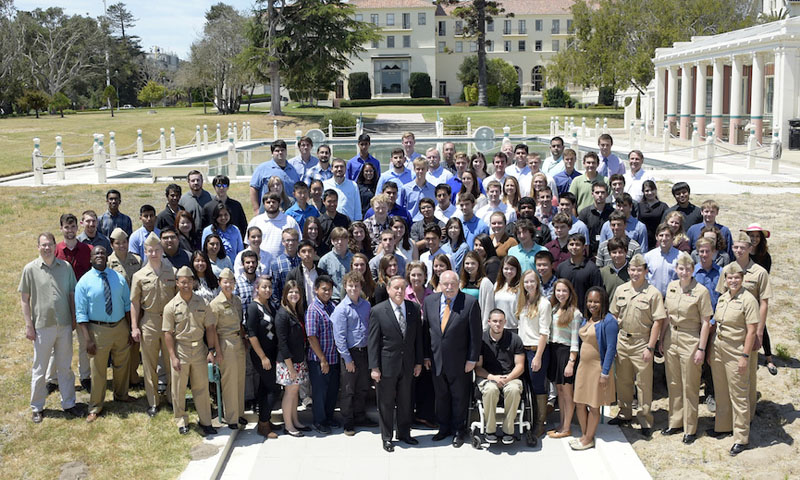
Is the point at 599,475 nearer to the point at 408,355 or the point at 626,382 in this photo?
the point at 626,382

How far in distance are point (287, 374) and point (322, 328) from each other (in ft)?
1.76

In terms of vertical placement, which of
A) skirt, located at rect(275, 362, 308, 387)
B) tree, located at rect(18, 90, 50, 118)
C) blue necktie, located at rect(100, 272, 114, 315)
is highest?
tree, located at rect(18, 90, 50, 118)

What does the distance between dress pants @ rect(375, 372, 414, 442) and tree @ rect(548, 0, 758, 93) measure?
1781 inches

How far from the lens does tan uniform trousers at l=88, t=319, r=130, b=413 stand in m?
7.16

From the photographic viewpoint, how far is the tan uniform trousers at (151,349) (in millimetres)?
7172

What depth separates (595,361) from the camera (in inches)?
262

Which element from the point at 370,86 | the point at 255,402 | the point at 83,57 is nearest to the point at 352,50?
the point at 370,86

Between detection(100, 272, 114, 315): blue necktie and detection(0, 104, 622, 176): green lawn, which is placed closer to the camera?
detection(100, 272, 114, 315): blue necktie

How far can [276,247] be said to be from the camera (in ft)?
26.5

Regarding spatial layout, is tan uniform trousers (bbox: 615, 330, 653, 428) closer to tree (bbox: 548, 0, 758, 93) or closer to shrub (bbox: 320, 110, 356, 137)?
shrub (bbox: 320, 110, 356, 137)

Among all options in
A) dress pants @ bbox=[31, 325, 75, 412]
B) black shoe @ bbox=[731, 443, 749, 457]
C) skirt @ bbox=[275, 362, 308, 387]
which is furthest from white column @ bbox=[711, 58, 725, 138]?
dress pants @ bbox=[31, 325, 75, 412]

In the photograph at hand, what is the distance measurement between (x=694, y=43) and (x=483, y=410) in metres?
34.8

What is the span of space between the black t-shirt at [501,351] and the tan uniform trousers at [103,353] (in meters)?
3.52

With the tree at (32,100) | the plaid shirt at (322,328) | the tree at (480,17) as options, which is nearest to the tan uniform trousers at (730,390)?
the plaid shirt at (322,328)
